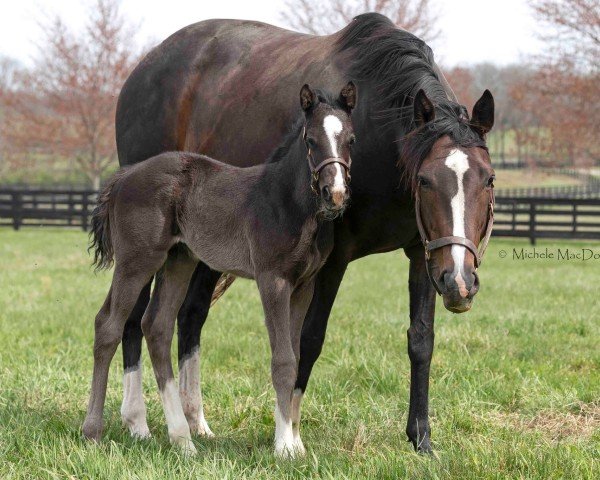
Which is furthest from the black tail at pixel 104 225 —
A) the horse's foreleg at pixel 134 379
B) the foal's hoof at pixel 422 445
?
the foal's hoof at pixel 422 445

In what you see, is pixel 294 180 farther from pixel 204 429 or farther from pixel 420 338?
pixel 204 429

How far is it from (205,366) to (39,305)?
140 inches

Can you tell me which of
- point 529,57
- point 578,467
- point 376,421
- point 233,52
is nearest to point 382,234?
point 376,421

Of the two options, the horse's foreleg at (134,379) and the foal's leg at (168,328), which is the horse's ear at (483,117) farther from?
the horse's foreleg at (134,379)

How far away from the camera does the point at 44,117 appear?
31500mm

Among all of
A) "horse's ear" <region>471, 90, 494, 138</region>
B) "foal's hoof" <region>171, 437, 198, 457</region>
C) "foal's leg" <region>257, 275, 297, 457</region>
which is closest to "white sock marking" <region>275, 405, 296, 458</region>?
"foal's leg" <region>257, 275, 297, 457</region>

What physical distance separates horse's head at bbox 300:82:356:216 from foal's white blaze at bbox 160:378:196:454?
4.57 ft

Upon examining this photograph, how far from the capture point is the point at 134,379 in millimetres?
4625

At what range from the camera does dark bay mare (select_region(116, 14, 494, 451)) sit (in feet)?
11.0

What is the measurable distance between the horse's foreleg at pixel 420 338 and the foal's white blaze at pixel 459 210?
2.99ft

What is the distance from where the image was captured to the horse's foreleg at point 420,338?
418 centimetres

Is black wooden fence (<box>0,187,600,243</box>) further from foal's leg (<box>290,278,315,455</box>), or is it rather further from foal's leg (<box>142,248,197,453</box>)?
foal's leg (<box>290,278,315,455</box>)

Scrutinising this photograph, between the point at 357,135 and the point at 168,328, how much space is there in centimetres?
139

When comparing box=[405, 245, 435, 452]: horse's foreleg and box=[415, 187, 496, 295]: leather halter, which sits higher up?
box=[415, 187, 496, 295]: leather halter
